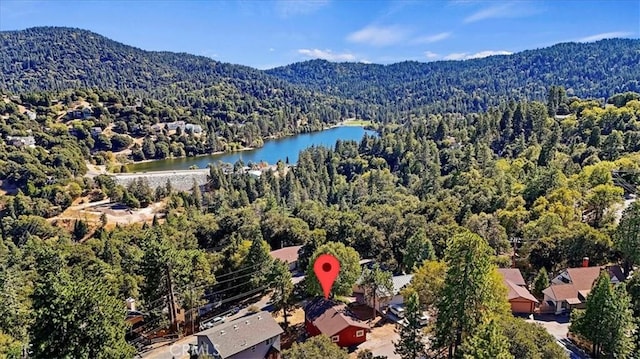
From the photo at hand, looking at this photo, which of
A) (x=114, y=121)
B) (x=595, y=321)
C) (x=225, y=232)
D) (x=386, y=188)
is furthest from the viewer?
(x=114, y=121)

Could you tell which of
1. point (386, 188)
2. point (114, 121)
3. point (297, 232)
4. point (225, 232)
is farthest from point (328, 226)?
point (114, 121)

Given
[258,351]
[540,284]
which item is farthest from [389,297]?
[540,284]

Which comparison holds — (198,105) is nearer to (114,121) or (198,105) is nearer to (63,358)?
(114,121)

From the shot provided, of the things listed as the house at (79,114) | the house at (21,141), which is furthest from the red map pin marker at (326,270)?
the house at (79,114)

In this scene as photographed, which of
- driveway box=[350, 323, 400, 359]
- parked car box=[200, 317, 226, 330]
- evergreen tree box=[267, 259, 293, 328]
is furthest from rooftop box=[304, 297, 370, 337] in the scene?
parked car box=[200, 317, 226, 330]

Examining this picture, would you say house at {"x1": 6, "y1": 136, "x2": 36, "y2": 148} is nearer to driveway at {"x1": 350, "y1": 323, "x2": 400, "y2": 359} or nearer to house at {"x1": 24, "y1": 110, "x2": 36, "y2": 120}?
house at {"x1": 24, "y1": 110, "x2": 36, "y2": 120}
